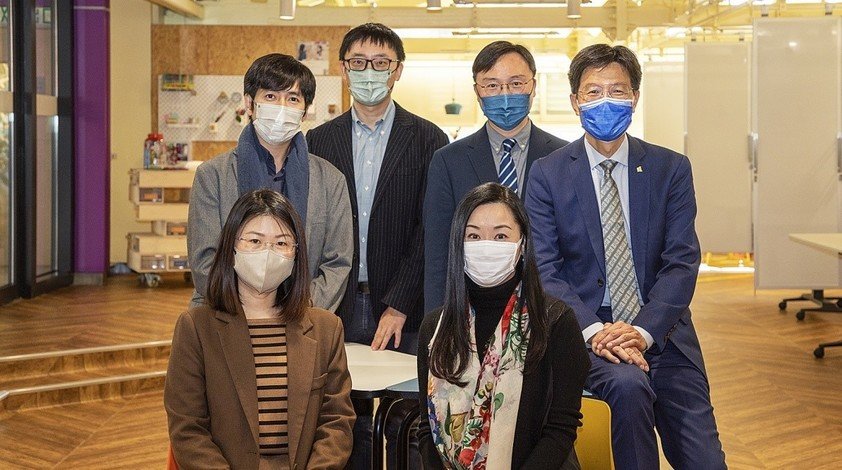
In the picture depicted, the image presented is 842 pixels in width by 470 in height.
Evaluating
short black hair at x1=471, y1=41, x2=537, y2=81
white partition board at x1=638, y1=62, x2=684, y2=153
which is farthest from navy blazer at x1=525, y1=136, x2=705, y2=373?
white partition board at x1=638, y1=62, x2=684, y2=153

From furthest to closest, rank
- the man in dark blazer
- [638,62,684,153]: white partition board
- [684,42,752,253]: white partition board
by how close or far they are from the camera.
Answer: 1. [638,62,684,153]: white partition board
2. [684,42,752,253]: white partition board
3. the man in dark blazer

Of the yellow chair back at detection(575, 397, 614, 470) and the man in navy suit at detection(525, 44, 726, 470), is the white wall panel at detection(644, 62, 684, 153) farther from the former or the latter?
the yellow chair back at detection(575, 397, 614, 470)

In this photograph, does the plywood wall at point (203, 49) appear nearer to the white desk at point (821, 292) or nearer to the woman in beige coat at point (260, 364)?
the white desk at point (821, 292)

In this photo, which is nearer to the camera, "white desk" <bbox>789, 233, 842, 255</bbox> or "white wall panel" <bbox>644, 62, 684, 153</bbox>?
"white desk" <bbox>789, 233, 842, 255</bbox>

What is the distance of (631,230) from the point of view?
11.4ft

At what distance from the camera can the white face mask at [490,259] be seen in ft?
9.38

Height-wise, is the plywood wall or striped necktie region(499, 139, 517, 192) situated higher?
the plywood wall

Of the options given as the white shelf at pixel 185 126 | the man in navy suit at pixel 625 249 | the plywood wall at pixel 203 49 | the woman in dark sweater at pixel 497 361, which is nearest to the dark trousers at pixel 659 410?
the man in navy suit at pixel 625 249

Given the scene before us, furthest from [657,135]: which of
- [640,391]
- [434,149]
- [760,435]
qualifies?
[640,391]

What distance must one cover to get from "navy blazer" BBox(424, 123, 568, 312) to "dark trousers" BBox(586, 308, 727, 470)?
0.60 meters

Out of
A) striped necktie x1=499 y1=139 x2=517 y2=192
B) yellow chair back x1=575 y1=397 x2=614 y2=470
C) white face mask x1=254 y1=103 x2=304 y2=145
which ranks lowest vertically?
yellow chair back x1=575 y1=397 x2=614 y2=470

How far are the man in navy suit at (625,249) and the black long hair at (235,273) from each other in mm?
826

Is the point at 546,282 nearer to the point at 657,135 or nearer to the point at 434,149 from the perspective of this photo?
the point at 434,149

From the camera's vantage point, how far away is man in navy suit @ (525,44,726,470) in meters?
3.25
